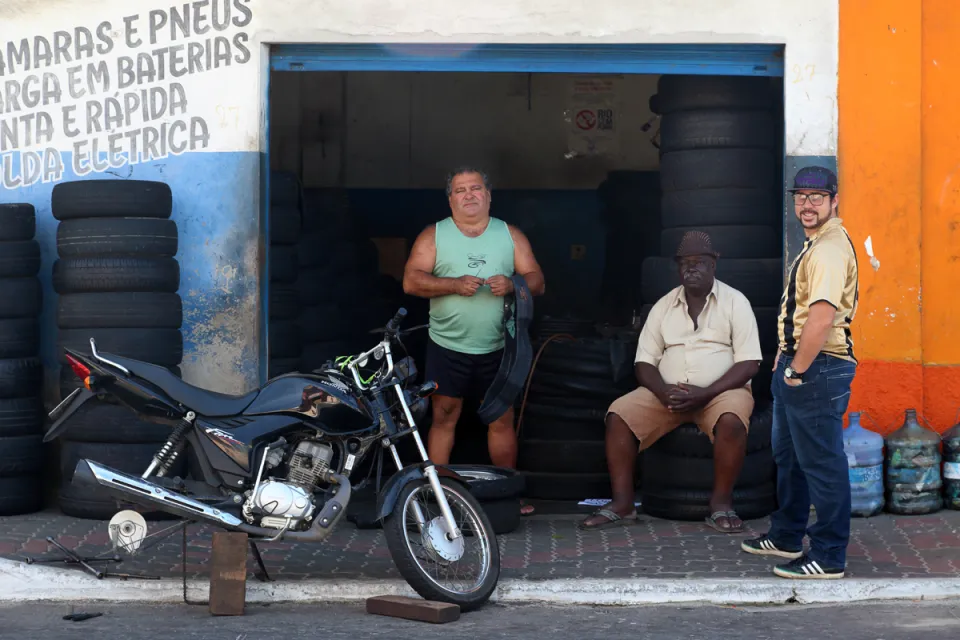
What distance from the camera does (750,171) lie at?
842 cm

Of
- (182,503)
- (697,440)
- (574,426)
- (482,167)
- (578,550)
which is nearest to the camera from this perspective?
(182,503)

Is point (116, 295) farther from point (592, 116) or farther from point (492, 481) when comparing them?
point (592, 116)

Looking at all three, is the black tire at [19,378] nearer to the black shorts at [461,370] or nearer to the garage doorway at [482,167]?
the black shorts at [461,370]

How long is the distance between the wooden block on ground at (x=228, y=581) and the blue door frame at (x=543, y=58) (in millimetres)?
2436

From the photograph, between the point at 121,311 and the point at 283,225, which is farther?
the point at 283,225

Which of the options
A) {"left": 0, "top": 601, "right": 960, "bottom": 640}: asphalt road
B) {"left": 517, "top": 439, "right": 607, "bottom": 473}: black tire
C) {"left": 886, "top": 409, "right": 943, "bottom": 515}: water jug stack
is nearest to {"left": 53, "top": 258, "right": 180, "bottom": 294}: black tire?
{"left": 0, "top": 601, "right": 960, "bottom": 640}: asphalt road

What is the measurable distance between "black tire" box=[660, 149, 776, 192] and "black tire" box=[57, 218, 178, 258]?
10.4ft

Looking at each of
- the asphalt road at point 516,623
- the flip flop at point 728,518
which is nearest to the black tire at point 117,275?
the asphalt road at point 516,623

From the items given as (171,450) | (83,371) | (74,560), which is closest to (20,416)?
(74,560)

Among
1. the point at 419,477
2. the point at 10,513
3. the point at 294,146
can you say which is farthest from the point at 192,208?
the point at 294,146

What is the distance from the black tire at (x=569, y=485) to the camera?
880 cm

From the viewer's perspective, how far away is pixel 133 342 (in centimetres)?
786

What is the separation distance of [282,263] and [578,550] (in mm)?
3307

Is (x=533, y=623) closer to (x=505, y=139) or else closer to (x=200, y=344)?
(x=200, y=344)
